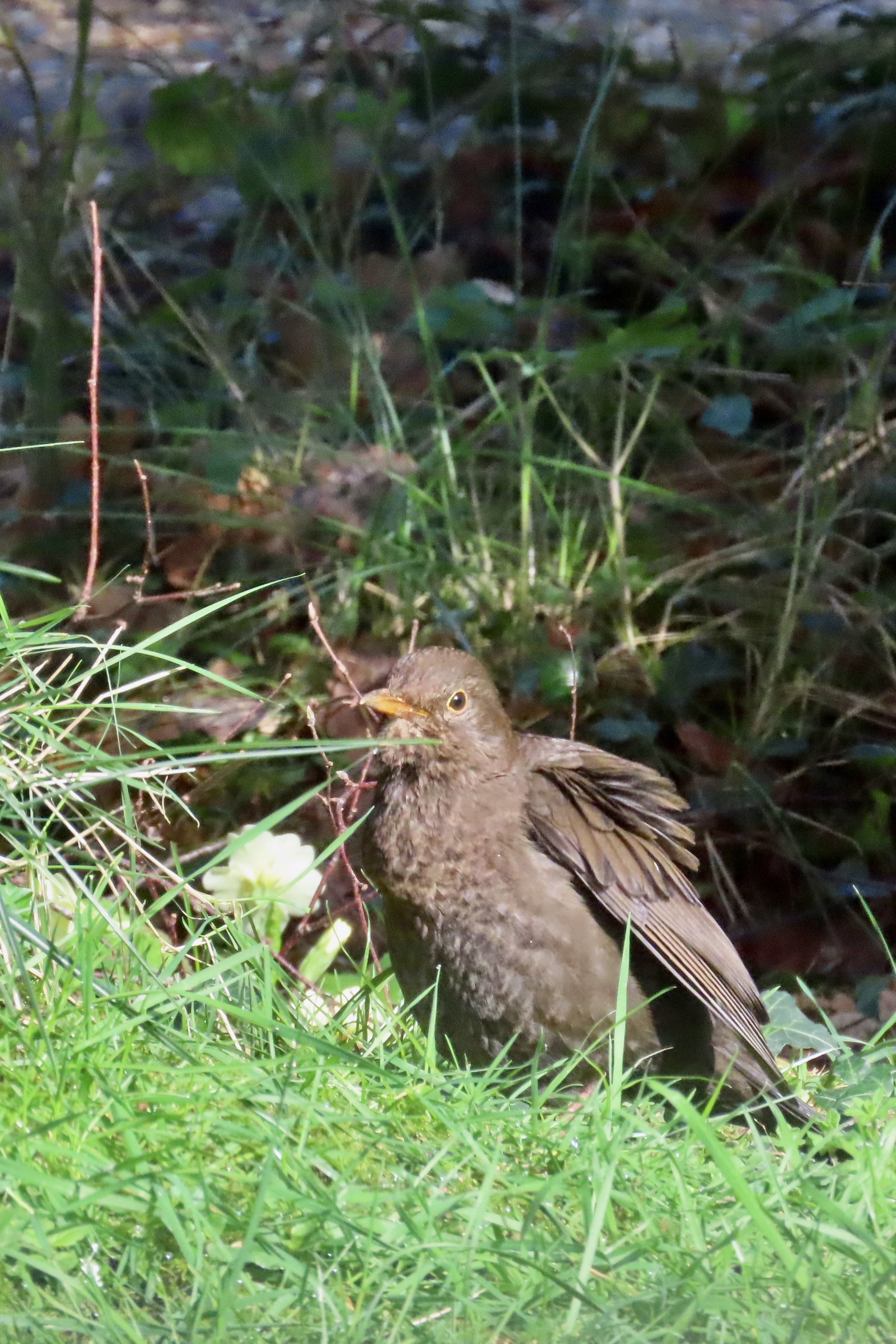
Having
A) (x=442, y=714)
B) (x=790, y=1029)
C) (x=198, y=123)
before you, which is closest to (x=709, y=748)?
(x=790, y=1029)

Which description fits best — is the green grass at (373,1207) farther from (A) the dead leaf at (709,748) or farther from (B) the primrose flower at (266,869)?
(A) the dead leaf at (709,748)

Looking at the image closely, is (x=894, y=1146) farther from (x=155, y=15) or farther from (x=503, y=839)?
(x=155, y=15)

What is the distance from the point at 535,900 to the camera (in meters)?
3.10

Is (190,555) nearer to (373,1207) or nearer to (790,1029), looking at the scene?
(790,1029)

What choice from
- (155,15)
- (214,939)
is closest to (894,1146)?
(214,939)

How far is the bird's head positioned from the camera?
129 inches

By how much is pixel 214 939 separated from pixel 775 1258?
1517mm

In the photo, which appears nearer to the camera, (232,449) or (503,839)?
(503,839)

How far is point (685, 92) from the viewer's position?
22.0ft

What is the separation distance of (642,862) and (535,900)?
252 millimetres

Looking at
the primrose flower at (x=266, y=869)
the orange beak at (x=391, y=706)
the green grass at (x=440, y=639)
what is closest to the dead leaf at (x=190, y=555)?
the green grass at (x=440, y=639)

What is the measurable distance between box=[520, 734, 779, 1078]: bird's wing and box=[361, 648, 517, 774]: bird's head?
0.11 m

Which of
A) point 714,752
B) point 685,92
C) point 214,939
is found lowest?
point 714,752

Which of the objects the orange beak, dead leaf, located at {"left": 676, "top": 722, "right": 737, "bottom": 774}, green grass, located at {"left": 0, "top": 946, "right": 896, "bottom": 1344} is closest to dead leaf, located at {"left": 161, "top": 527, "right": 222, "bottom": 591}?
dead leaf, located at {"left": 676, "top": 722, "right": 737, "bottom": 774}
